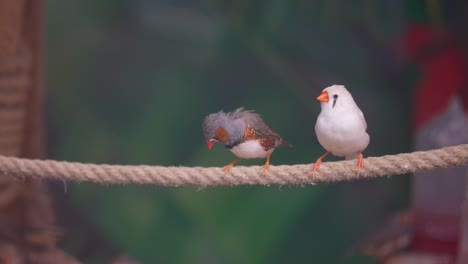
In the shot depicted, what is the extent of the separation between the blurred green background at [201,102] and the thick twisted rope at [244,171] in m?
0.78

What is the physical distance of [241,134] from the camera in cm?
110

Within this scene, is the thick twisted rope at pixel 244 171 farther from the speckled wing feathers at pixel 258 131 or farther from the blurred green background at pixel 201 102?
the blurred green background at pixel 201 102

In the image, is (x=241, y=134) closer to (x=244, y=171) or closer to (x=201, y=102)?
(x=244, y=171)

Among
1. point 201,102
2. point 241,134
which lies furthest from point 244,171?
point 201,102

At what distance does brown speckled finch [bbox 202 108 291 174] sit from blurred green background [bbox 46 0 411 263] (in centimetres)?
83

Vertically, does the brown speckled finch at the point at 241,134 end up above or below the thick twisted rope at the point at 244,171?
above

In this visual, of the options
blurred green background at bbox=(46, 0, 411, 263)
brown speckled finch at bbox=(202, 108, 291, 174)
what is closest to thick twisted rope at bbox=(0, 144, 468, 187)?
brown speckled finch at bbox=(202, 108, 291, 174)

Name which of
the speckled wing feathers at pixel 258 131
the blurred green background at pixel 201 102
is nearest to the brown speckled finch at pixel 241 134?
the speckled wing feathers at pixel 258 131

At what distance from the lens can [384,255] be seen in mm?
2176

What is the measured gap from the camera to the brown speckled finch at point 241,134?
1078 millimetres

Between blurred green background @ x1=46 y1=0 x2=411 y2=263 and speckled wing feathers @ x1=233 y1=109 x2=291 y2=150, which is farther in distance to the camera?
blurred green background @ x1=46 y1=0 x2=411 y2=263

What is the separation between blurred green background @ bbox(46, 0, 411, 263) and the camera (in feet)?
6.68

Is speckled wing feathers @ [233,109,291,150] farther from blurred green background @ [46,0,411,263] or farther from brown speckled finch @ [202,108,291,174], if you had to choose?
blurred green background @ [46,0,411,263]

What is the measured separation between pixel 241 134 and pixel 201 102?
90 cm
